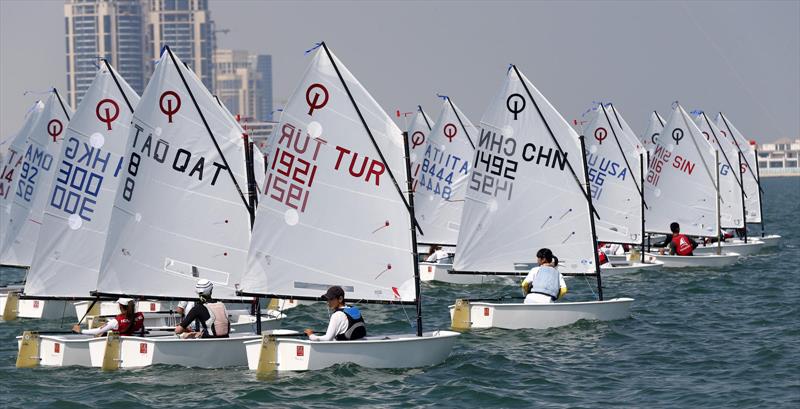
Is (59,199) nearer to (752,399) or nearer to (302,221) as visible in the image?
(302,221)

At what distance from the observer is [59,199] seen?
2852 centimetres

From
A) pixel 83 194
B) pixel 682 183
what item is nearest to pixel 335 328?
pixel 83 194

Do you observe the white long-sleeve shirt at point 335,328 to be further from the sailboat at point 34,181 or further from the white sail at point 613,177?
the white sail at point 613,177

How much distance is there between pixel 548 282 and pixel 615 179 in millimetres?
18720

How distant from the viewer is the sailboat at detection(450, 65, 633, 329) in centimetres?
3047

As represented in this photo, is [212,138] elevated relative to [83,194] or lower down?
elevated

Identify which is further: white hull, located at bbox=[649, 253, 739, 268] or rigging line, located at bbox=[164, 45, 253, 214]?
white hull, located at bbox=[649, 253, 739, 268]

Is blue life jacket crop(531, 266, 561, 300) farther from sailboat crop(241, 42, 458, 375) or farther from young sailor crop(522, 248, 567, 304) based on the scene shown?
sailboat crop(241, 42, 458, 375)

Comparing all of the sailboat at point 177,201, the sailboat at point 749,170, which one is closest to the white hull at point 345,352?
the sailboat at point 177,201

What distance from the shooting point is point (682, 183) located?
1935 inches

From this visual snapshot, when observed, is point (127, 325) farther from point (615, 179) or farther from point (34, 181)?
point (615, 179)

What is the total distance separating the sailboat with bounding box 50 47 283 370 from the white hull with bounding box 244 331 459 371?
12.4ft

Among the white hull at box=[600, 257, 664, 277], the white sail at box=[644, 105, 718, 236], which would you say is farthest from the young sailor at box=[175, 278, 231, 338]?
the white sail at box=[644, 105, 718, 236]

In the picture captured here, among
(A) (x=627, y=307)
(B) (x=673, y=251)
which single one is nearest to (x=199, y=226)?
(A) (x=627, y=307)
